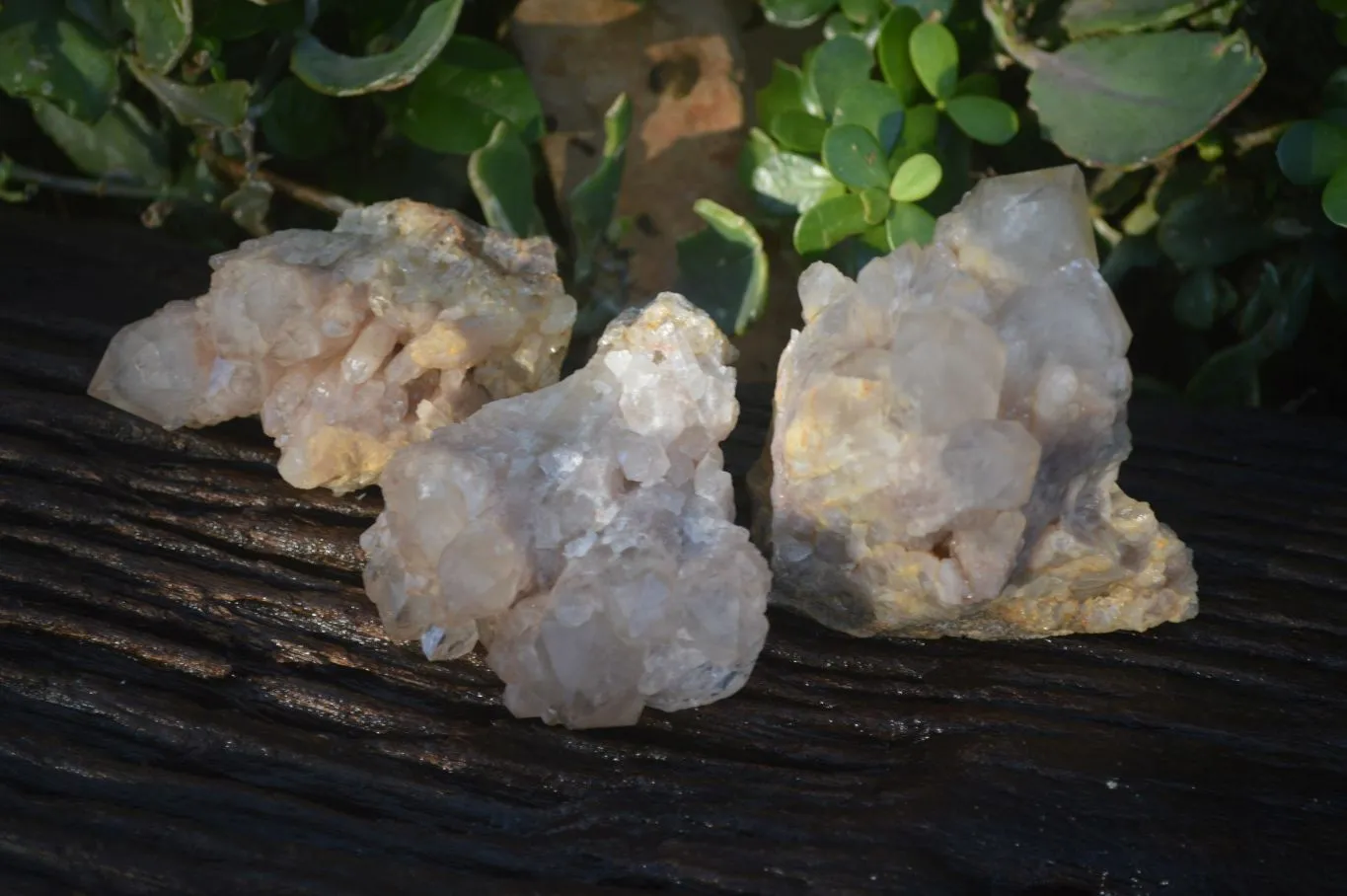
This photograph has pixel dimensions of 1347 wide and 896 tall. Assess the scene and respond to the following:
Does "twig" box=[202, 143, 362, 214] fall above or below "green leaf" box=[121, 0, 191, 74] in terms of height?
below

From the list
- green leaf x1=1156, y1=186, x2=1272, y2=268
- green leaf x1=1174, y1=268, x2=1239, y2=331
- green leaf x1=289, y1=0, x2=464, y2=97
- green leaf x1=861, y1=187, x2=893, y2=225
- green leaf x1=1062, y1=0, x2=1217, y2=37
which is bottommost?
green leaf x1=1174, y1=268, x2=1239, y2=331

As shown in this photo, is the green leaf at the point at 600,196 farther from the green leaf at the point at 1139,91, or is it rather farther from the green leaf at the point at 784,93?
the green leaf at the point at 1139,91

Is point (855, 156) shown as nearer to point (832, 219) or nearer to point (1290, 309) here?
point (832, 219)

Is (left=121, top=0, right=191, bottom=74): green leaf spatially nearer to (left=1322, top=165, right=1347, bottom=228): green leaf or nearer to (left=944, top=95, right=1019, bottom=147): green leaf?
(left=944, top=95, right=1019, bottom=147): green leaf

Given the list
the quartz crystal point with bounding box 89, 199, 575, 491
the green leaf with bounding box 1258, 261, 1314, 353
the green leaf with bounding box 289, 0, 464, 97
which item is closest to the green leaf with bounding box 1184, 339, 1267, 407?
the green leaf with bounding box 1258, 261, 1314, 353

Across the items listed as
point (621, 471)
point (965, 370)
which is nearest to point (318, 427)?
point (621, 471)

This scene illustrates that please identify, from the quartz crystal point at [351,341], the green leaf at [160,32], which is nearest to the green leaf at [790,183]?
the quartz crystal point at [351,341]
